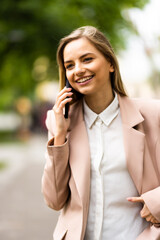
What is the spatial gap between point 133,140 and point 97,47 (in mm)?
573

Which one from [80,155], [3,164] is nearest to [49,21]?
[3,164]

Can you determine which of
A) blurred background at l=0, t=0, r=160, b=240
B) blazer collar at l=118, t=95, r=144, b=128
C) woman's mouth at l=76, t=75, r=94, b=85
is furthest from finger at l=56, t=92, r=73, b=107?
blurred background at l=0, t=0, r=160, b=240

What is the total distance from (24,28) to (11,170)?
13.7ft

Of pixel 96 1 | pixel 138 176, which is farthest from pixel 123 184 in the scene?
pixel 96 1

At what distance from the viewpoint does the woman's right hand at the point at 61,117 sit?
2.03 meters

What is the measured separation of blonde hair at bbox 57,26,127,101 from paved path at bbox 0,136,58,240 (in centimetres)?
331

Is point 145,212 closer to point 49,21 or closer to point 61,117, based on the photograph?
point 61,117

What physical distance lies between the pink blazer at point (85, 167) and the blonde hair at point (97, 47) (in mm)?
122

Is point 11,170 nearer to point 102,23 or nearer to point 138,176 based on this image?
point 102,23

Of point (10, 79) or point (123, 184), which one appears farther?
point (10, 79)

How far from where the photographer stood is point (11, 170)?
10336mm

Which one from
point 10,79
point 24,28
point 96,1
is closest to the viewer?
point 96,1

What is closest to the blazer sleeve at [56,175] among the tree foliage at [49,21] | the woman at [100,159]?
the woman at [100,159]

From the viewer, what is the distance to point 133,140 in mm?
1984
